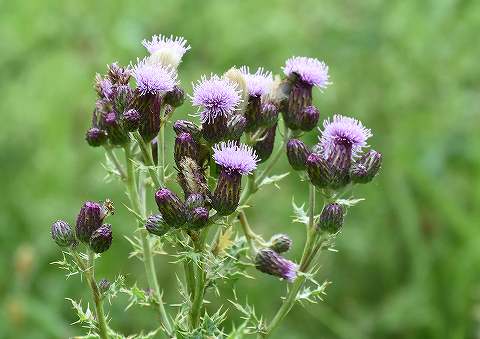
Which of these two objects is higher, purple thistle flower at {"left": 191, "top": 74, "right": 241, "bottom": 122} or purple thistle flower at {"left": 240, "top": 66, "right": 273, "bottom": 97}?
purple thistle flower at {"left": 240, "top": 66, "right": 273, "bottom": 97}

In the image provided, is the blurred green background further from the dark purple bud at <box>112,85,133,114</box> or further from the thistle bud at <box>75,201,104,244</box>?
the dark purple bud at <box>112,85,133,114</box>

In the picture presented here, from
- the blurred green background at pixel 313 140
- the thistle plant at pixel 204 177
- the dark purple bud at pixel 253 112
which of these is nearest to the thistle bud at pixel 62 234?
the thistle plant at pixel 204 177

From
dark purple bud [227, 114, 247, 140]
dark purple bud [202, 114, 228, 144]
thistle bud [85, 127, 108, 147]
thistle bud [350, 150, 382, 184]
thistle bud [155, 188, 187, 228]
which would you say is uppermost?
thistle bud [350, 150, 382, 184]

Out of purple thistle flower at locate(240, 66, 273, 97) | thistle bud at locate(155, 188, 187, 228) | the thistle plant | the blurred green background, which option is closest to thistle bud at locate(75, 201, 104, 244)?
the thistle plant

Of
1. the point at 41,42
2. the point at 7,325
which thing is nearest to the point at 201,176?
the point at 7,325

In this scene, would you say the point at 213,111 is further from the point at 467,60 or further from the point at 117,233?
the point at 467,60

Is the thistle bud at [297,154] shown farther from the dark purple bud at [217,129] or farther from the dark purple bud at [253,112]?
the dark purple bud at [217,129]

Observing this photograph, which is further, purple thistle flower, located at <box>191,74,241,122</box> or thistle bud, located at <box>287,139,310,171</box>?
thistle bud, located at <box>287,139,310,171</box>
